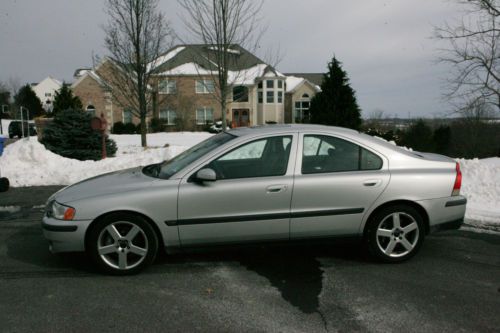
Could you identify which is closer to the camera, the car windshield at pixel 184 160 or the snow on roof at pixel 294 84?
the car windshield at pixel 184 160

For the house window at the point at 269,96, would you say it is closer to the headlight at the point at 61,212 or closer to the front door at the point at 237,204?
the front door at the point at 237,204

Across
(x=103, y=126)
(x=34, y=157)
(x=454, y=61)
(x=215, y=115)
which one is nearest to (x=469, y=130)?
(x=215, y=115)

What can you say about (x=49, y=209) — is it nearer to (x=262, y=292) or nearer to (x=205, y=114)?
(x=262, y=292)

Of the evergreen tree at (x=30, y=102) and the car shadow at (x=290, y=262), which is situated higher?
the evergreen tree at (x=30, y=102)

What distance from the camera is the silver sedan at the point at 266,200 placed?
4.32m

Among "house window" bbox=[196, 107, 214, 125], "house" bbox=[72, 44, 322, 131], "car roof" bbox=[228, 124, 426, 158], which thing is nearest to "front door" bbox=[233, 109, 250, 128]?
"house" bbox=[72, 44, 322, 131]

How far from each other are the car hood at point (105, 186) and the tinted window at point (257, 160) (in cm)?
74

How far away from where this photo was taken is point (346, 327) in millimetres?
3369

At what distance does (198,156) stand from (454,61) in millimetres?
13615

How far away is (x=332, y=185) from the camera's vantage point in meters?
4.55

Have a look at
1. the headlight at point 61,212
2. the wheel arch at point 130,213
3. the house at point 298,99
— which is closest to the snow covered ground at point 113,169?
the wheel arch at point 130,213

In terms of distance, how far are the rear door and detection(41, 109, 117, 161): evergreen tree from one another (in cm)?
1247

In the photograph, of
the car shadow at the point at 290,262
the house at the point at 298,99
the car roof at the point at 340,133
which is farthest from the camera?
the house at the point at 298,99

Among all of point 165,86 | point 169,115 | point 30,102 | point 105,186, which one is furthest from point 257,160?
point 30,102
